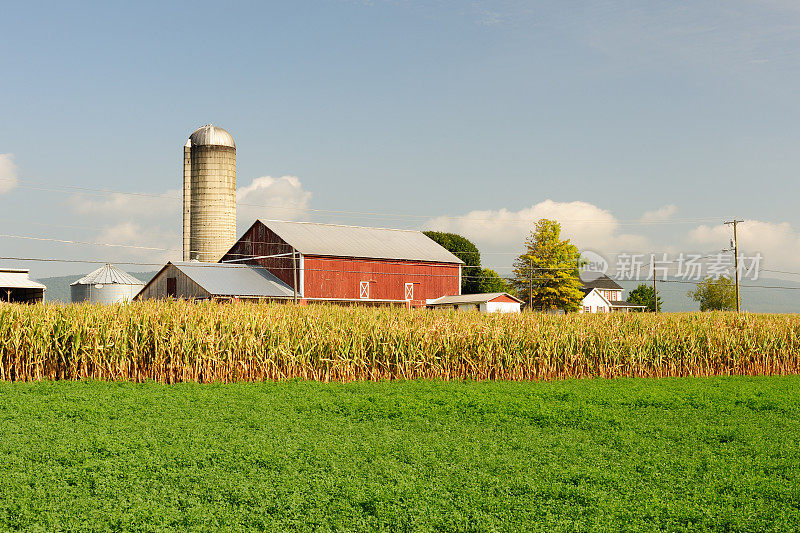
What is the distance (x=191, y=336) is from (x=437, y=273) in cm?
3434

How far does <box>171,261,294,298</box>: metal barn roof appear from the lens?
3944 centimetres

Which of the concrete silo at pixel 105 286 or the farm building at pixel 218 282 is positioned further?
the concrete silo at pixel 105 286

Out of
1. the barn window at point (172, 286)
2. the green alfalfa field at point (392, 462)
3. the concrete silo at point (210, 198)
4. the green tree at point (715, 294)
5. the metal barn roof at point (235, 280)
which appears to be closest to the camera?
the green alfalfa field at point (392, 462)

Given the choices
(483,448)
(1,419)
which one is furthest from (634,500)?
(1,419)

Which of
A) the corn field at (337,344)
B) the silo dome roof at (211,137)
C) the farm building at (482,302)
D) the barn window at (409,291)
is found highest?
the silo dome roof at (211,137)

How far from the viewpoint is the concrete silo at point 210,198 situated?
173 feet

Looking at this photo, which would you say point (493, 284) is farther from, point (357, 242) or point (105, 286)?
point (105, 286)

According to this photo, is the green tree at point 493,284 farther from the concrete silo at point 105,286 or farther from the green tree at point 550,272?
the concrete silo at point 105,286

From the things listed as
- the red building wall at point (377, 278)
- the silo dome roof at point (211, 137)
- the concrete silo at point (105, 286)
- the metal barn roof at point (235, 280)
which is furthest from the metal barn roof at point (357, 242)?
the concrete silo at point (105, 286)

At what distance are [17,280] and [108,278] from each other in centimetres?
912

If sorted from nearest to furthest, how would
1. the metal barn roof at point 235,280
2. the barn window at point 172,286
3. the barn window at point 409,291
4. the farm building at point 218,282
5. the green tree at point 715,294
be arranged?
the farm building at point 218,282 → the metal barn roof at point 235,280 → the barn window at point 172,286 → the barn window at point 409,291 → the green tree at point 715,294

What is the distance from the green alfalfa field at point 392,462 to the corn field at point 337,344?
222 cm

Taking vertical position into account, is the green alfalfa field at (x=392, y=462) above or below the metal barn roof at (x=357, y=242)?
below

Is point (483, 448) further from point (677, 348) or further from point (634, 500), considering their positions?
point (677, 348)
